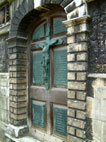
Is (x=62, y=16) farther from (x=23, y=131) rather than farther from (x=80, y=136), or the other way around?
(x=23, y=131)

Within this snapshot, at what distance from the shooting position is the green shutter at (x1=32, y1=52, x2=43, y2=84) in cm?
354

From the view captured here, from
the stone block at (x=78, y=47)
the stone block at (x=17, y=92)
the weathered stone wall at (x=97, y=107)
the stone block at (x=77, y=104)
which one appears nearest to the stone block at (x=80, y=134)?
the weathered stone wall at (x=97, y=107)

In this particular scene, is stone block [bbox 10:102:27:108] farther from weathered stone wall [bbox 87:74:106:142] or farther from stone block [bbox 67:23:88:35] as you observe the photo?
stone block [bbox 67:23:88:35]

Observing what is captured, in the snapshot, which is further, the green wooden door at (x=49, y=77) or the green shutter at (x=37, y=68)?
the green shutter at (x=37, y=68)

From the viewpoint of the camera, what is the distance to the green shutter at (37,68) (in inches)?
140

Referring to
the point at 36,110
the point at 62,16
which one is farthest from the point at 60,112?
the point at 62,16

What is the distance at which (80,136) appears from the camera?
7.79 ft

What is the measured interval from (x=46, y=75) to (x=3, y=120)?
207 centimetres

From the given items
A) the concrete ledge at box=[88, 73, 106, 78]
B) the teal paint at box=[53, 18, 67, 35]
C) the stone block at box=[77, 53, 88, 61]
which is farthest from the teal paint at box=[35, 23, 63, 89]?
the concrete ledge at box=[88, 73, 106, 78]

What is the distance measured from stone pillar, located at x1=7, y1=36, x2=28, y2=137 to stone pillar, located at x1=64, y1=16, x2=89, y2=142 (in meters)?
1.59

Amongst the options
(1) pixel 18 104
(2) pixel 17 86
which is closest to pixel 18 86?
(2) pixel 17 86

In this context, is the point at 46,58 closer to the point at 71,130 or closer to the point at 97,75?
the point at 97,75

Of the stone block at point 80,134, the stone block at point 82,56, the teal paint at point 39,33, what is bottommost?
the stone block at point 80,134

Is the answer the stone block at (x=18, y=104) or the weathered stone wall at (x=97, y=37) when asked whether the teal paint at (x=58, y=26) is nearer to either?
the weathered stone wall at (x=97, y=37)
